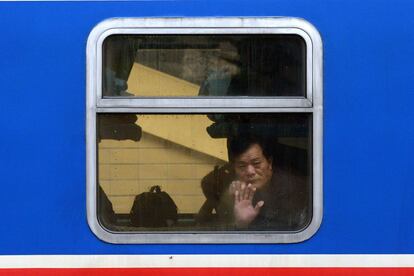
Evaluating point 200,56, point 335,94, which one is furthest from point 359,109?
point 200,56

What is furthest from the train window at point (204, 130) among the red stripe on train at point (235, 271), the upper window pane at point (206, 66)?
the red stripe on train at point (235, 271)

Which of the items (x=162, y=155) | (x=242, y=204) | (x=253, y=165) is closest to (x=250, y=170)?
(x=253, y=165)

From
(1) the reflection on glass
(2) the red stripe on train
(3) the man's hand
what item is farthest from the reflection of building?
(2) the red stripe on train

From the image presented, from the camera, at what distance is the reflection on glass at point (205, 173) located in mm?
2334

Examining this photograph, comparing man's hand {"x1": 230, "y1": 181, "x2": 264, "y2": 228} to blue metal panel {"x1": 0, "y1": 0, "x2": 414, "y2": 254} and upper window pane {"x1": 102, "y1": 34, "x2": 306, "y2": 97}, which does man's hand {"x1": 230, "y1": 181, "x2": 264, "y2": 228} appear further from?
upper window pane {"x1": 102, "y1": 34, "x2": 306, "y2": 97}

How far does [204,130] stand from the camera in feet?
7.68

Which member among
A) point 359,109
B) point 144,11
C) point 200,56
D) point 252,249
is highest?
point 144,11

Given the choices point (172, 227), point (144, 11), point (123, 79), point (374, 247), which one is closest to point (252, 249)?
point (172, 227)

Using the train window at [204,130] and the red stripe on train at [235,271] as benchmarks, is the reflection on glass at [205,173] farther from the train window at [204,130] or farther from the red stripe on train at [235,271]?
the red stripe on train at [235,271]

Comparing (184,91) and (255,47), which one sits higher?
(255,47)

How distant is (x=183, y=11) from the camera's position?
91.7 inches

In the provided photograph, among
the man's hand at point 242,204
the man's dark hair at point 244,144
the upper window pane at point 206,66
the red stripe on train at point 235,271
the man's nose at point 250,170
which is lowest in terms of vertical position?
the red stripe on train at point 235,271

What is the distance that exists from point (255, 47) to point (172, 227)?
740 mm

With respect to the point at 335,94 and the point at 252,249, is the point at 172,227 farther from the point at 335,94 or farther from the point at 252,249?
the point at 335,94
